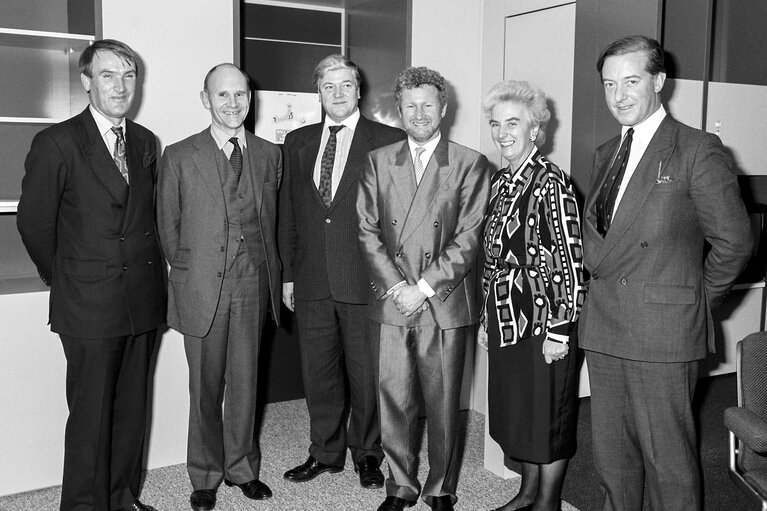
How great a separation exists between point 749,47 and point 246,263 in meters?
3.13

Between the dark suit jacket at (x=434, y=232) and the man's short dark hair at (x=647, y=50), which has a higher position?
the man's short dark hair at (x=647, y=50)

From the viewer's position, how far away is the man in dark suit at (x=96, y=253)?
3.12 meters

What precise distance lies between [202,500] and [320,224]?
4.49 ft

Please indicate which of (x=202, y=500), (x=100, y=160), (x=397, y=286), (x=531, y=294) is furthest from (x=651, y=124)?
(x=202, y=500)

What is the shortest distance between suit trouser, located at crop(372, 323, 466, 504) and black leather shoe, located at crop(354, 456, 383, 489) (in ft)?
1.08

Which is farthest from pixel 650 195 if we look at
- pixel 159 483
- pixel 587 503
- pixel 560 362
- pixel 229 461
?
pixel 159 483

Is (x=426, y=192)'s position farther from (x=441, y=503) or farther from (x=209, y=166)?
(x=441, y=503)

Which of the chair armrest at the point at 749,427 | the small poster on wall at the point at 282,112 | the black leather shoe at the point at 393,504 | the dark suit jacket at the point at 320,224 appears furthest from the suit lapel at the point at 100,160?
the chair armrest at the point at 749,427

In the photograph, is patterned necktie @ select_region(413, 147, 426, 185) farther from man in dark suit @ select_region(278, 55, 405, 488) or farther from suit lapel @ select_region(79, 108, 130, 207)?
suit lapel @ select_region(79, 108, 130, 207)

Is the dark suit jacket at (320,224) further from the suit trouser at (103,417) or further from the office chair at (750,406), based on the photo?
the office chair at (750,406)

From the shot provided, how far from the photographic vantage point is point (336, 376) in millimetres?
3910

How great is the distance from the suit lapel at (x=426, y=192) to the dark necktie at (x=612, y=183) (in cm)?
70

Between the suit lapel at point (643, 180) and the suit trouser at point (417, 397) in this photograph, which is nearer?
the suit lapel at point (643, 180)

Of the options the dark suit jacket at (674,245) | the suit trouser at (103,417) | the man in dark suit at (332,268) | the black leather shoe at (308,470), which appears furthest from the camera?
the black leather shoe at (308,470)
